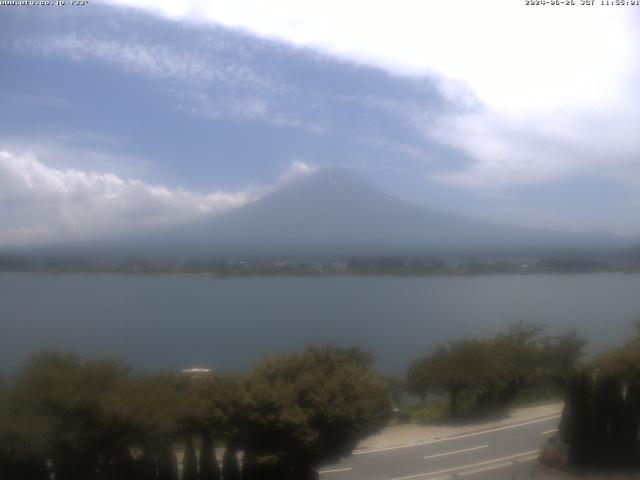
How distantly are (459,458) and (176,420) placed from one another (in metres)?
5.35

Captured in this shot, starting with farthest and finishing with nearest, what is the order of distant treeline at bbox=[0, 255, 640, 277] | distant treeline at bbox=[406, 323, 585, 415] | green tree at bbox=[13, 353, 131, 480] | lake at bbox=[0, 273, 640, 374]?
distant treeline at bbox=[0, 255, 640, 277], lake at bbox=[0, 273, 640, 374], distant treeline at bbox=[406, 323, 585, 415], green tree at bbox=[13, 353, 131, 480]

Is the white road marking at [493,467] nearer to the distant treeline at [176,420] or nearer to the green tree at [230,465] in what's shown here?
the distant treeline at [176,420]

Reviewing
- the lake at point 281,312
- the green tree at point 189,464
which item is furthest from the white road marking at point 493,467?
the lake at point 281,312

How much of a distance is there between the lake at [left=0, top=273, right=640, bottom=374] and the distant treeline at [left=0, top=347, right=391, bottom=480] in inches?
349

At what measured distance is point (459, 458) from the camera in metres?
10.5

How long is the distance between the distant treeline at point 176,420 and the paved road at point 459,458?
1186mm

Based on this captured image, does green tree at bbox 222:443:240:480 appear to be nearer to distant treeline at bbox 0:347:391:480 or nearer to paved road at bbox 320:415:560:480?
distant treeline at bbox 0:347:391:480

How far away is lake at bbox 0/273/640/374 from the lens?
23531 millimetres

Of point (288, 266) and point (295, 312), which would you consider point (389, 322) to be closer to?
point (295, 312)

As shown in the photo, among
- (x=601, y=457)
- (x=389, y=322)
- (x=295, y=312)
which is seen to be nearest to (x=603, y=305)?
(x=389, y=322)

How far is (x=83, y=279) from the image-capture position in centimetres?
3750

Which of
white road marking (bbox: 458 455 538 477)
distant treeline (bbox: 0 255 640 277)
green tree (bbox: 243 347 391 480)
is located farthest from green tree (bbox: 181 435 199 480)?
distant treeline (bbox: 0 255 640 277)

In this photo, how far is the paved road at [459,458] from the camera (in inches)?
376

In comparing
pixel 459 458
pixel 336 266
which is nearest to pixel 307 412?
pixel 459 458
